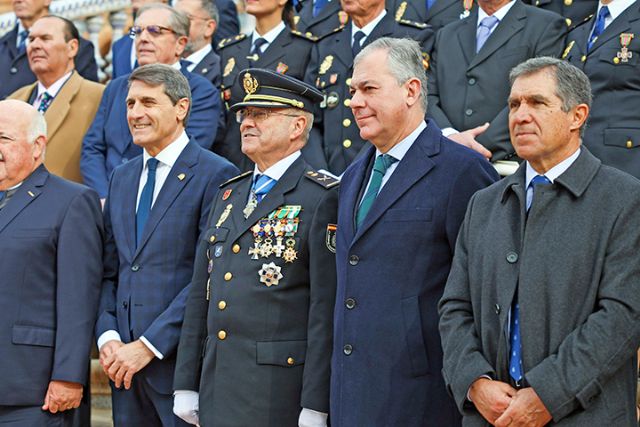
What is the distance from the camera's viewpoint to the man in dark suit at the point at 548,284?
3.37 meters

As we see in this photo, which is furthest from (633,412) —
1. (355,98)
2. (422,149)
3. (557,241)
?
(355,98)

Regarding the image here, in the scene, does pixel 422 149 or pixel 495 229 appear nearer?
→ pixel 495 229

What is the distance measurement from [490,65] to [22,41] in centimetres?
444

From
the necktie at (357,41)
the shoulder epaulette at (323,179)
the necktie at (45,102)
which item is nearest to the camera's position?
the shoulder epaulette at (323,179)

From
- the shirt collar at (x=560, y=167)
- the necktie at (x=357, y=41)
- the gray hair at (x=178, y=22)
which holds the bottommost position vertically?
the shirt collar at (x=560, y=167)

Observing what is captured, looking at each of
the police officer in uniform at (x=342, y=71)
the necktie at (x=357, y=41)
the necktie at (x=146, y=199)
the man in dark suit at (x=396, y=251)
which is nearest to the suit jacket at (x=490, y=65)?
the police officer in uniform at (x=342, y=71)

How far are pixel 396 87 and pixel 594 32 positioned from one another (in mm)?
1496

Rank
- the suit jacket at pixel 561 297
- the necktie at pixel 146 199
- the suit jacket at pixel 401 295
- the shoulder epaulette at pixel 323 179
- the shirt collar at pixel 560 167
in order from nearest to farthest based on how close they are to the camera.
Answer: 1. the suit jacket at pixel 561 297
2. the shirt collar at pixel 560 167
3. the suit jacket at pixel 401 295
4. the shoulder epaulette at pixel 323 179
5. the necktie at pixel 146 199

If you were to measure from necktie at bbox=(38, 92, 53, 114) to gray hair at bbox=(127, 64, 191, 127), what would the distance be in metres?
1.89

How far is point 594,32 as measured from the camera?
204 inches

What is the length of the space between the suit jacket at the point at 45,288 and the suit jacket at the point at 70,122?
1.57 m

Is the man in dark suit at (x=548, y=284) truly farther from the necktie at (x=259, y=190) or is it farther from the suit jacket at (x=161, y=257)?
the suit jacket at (x=161, y=257)

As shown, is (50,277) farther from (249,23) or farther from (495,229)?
(249,23)

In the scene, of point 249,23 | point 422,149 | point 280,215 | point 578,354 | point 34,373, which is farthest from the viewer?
point 249,23
